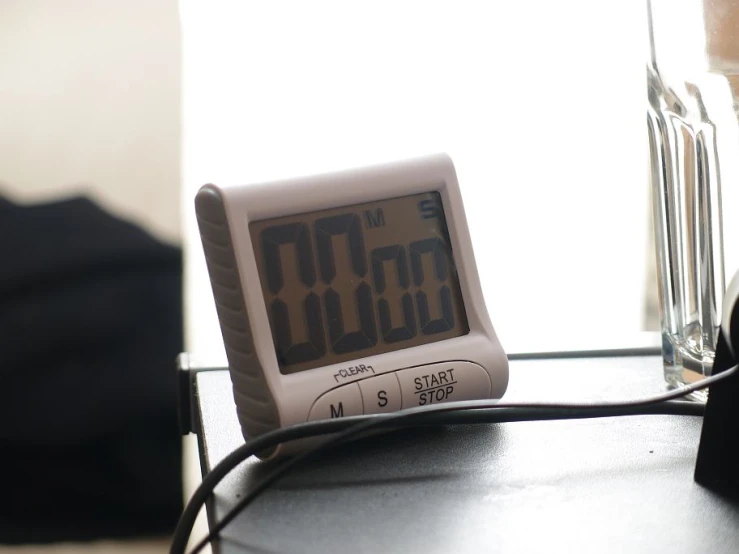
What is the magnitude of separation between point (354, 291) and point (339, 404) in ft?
0.24

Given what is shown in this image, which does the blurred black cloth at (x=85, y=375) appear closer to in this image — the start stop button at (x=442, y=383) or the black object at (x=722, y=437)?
the start stop button at (x=442, y=383)

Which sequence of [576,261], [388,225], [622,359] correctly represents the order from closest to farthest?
[388,225]
[622,359]
[576,261]

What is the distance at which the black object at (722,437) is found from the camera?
1.64ft

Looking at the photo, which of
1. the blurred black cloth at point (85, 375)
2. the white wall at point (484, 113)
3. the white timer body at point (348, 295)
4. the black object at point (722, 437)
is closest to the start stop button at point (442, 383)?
the white timer body at point (348, 295)

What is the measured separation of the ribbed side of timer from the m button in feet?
0.08

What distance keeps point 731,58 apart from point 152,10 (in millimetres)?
1307

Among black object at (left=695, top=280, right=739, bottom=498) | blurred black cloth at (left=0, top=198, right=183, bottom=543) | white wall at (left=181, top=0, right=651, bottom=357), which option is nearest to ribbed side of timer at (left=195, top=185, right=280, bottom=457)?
black object at (left=695, top=280, right=739, bottom=498)

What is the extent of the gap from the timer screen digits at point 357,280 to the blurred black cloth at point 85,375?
1.20 m

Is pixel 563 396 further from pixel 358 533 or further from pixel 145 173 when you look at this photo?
pixel 145 173

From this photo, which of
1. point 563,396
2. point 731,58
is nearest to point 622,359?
point 563,396

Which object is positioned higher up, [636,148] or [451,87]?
[451,87]

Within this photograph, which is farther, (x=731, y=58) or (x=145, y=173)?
(x=145, y=173)

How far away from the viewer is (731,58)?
0.60 meters

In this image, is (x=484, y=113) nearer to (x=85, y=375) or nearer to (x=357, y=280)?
(x=85, y=375)
